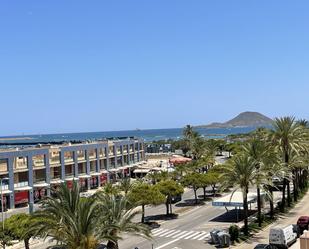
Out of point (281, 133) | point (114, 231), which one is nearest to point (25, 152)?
point (281, 133)

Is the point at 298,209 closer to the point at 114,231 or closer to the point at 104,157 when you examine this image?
the point at 114,231

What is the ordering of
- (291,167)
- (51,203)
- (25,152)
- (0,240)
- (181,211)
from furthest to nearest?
(25,152) → (181,211) → (291,167) → (0,240) → (51,203)

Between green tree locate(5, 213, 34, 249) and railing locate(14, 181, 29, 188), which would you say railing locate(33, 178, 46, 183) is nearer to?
railing locate(14, 181, 29, 188)

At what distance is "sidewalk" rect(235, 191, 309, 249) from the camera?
45719 millimetres

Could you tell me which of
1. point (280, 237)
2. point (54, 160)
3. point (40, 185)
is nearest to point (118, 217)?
point (280, 237)

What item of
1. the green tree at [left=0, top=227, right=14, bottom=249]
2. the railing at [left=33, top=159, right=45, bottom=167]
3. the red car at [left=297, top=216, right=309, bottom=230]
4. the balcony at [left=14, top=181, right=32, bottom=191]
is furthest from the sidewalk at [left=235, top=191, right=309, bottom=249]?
the railing at [left=33, top=159, right=45, bottom=167]

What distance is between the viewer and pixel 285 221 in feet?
185

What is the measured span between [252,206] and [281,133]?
1327 centimetres

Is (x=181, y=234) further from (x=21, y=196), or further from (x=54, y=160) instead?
(x=54, y=160)

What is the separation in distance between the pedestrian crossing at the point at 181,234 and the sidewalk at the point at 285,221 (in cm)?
535

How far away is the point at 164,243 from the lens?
4922cm

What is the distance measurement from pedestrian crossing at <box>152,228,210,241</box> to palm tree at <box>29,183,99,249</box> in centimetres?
2459

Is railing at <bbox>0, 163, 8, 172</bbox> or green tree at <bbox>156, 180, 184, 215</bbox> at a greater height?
railing at <bbox>0, 163, 8, 172</bbox>

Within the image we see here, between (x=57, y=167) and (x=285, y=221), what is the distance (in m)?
51.9
